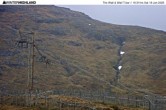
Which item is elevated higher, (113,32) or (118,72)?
(113,32)

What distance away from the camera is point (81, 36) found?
106 metres

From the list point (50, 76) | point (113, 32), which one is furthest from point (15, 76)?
point (113, 32)

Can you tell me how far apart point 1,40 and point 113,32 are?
141ft

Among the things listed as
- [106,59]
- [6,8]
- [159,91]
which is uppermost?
[6,8]

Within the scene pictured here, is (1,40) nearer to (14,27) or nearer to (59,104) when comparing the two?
(14,27)

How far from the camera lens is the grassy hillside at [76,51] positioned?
2714 inches

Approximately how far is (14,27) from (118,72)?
1449 inches

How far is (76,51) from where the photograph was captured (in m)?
93.0

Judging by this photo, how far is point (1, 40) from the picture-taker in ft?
279

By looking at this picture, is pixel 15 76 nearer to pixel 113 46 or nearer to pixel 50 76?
pixel 50 76

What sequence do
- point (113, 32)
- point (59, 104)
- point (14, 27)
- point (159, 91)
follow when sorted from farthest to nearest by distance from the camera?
point (113, 32)
point (14, 27)
point (159, 91)
point (59, 104)

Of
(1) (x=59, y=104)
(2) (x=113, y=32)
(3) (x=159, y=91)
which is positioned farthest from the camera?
(2) (x=113, y=32)

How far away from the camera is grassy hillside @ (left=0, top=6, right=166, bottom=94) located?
6894 cm

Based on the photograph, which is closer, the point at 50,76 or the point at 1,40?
the point at 50,76
